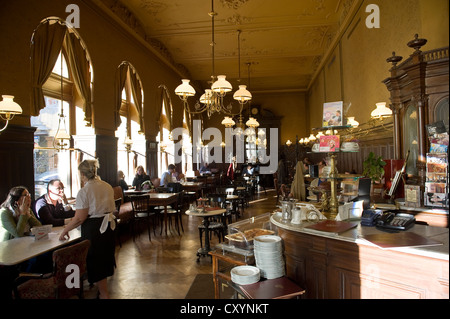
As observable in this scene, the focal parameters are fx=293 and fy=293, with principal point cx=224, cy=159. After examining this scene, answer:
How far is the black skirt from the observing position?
3.09m

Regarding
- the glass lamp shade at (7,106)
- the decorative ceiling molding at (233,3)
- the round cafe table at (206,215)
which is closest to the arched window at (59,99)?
the glass lamp shade at (7,106)

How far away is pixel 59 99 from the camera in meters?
6.15

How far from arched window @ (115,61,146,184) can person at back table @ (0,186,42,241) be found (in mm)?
4763

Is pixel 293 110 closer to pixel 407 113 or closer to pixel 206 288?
pixel 407 113

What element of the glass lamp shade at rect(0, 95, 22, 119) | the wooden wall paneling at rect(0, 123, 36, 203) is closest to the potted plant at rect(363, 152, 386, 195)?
the glass lamp shade at rect(0, 95, 22, 119)

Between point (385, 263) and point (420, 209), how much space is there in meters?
1.38

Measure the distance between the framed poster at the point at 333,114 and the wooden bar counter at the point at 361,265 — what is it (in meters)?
0.93

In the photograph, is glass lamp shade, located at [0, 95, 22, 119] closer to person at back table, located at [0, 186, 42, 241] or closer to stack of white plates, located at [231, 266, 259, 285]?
person at back table, located at [0, 186, 42, 241]

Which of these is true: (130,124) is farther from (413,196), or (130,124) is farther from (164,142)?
(413,196)

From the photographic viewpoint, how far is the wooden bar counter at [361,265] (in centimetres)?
171

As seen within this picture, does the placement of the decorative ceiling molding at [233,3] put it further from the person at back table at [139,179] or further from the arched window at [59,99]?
the person at back table at [139,179]

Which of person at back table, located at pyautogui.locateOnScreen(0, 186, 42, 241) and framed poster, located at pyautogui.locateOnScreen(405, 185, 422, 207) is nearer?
framed poster, located at pyautogui.locateOnScreen(405, 185, 422, 207)

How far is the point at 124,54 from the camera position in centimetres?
807
